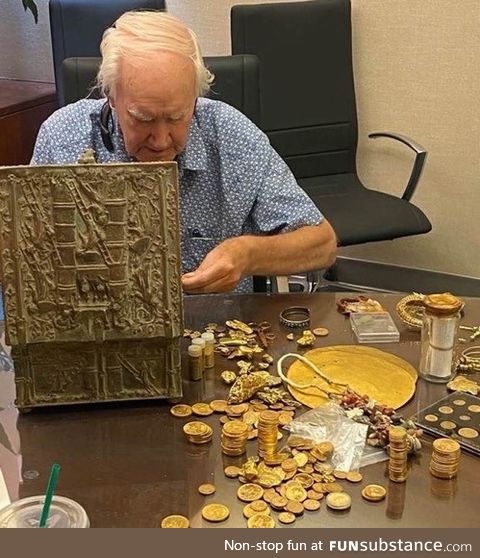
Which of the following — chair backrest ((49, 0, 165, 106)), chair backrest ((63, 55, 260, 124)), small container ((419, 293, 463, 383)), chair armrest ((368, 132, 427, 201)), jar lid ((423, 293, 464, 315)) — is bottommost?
chair armrest ((368, 132, 427, 201))

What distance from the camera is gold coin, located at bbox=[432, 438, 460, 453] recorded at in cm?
104

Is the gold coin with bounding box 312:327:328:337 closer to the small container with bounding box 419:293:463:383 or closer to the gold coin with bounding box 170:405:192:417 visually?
the small container with bounding box 419:293:463:383

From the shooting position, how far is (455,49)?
3.02 metres

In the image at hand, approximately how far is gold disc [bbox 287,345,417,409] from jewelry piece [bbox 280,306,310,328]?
0.28 feet

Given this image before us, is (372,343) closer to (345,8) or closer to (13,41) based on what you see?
(345,8)

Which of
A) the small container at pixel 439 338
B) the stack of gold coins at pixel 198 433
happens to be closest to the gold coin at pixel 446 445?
the small container at pixel 439 338

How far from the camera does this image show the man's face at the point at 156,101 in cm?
156

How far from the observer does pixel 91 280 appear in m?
1.15

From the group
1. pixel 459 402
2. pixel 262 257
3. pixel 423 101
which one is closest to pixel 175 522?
pixel 459 402

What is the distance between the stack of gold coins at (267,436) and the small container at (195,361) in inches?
8.5

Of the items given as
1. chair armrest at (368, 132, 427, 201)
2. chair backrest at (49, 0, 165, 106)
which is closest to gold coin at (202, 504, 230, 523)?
chair armrest at (368, 132, 427, 201)

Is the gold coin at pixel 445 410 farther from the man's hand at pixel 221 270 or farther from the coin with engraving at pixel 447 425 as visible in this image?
the man's hand at pixel 221 270

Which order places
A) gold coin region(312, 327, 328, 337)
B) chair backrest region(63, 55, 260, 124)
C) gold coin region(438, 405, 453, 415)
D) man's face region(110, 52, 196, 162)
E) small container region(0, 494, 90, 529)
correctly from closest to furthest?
small container region(0, 494, 90, 529) → gold coin region(438, 405, 453, 415) → gold coin region(312, 327, 328, 337) → man's face region(110, 52, 196, 162) → chair backrest region(63, 55, 260, 124)
